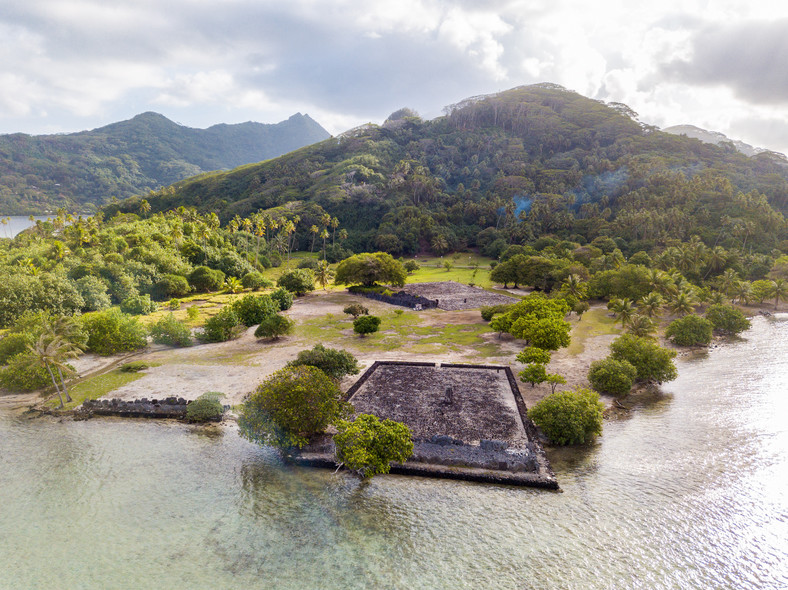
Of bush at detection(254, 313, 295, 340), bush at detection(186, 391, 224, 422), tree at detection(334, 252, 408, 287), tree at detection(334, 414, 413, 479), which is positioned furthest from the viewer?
tree at detection(334, 252, 408, 287)

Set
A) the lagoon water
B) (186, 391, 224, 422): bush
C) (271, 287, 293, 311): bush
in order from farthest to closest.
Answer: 1. (271, 287, 293, 311): bush
2. (186, 391, 224, 422): bush
3. the lagoon water

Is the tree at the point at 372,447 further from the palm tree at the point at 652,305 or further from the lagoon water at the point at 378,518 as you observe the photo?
the palm tree at the point at 652,305

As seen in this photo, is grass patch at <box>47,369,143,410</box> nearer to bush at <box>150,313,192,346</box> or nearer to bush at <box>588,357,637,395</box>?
bush at <box>150,313,192,346</box>

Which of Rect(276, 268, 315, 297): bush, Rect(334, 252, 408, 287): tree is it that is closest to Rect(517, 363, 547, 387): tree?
Rect(334, 252, 408, 287): tree

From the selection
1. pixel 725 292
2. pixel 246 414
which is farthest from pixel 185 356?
pixel 725 292

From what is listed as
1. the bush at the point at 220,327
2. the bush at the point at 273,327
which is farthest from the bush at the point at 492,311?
the bush at the point at 220,327

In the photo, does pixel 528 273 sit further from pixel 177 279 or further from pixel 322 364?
pixel 177 279

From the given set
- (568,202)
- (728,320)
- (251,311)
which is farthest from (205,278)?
(568,202)
